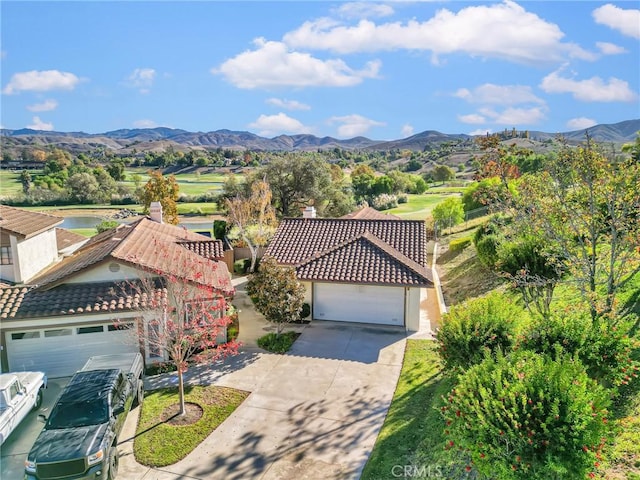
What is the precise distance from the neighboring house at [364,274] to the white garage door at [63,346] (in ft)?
24.3

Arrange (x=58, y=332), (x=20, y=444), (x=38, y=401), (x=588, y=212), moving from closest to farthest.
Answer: (x=20, y=444)
(x=588, y=212)
(x=38, y=401)
(x=58, y=332)

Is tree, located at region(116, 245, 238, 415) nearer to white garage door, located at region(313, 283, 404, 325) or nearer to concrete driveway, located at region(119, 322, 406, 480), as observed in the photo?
concrete driveway, located at region(119, 322, 406, 480)

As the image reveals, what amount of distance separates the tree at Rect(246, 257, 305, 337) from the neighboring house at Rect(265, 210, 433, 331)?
6.44ft

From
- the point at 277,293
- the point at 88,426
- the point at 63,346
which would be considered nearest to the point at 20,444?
the point at 88,426

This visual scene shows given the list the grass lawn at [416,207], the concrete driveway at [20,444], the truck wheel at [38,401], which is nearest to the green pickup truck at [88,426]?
the concrete driveway at [20,444]

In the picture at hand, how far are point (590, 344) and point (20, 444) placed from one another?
44.7 ft

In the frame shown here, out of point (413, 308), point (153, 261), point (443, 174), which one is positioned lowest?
point (413, 308)

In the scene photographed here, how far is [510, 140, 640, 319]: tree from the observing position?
11.3m

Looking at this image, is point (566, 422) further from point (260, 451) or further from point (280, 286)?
point (280, 286)

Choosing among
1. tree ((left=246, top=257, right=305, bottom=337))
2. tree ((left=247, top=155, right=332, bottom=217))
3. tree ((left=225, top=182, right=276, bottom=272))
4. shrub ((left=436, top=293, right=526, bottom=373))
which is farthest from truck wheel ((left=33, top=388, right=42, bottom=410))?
tree ((left=247, top=155, right=332, bottom=217))

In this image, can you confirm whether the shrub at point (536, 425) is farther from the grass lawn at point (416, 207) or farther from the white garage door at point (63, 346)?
the grass lawn at point (416, 207)

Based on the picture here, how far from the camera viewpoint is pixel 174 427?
11.8 m

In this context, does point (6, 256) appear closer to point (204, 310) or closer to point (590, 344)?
point (204, 310)

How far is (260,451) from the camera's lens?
10.8m
